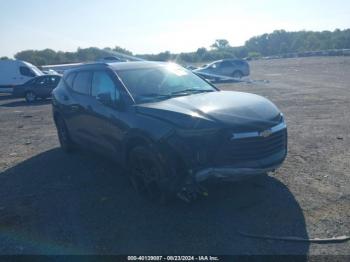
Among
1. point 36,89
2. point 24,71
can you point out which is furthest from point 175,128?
point 24,71

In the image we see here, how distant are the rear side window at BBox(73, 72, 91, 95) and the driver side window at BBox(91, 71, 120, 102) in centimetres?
21

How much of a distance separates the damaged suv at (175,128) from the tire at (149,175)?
1cm

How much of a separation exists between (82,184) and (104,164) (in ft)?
3.36

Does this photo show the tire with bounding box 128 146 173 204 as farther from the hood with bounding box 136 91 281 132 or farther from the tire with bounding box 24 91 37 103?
the tire with bounding box 24 91 37 103

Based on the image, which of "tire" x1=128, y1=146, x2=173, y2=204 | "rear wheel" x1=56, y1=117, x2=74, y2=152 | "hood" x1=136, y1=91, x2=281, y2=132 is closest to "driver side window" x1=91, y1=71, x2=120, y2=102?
"hood" x1=136, y1=91, x2=281, y2=132

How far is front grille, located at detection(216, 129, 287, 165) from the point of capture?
14.2 feet

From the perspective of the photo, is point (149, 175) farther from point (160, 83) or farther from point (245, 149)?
point (160, 83)

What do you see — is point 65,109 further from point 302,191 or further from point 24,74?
point 24,74

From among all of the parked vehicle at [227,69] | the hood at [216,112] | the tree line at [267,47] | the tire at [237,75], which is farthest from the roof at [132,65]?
the tree line at [267,47]

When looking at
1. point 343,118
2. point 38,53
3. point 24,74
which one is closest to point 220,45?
point 38,53

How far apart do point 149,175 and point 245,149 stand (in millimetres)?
1336

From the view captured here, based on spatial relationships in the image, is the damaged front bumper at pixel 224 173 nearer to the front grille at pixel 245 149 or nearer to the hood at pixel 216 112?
the front grille at pixel 245 149

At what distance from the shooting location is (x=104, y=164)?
6844 millimetres

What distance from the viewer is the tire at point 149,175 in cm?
454
